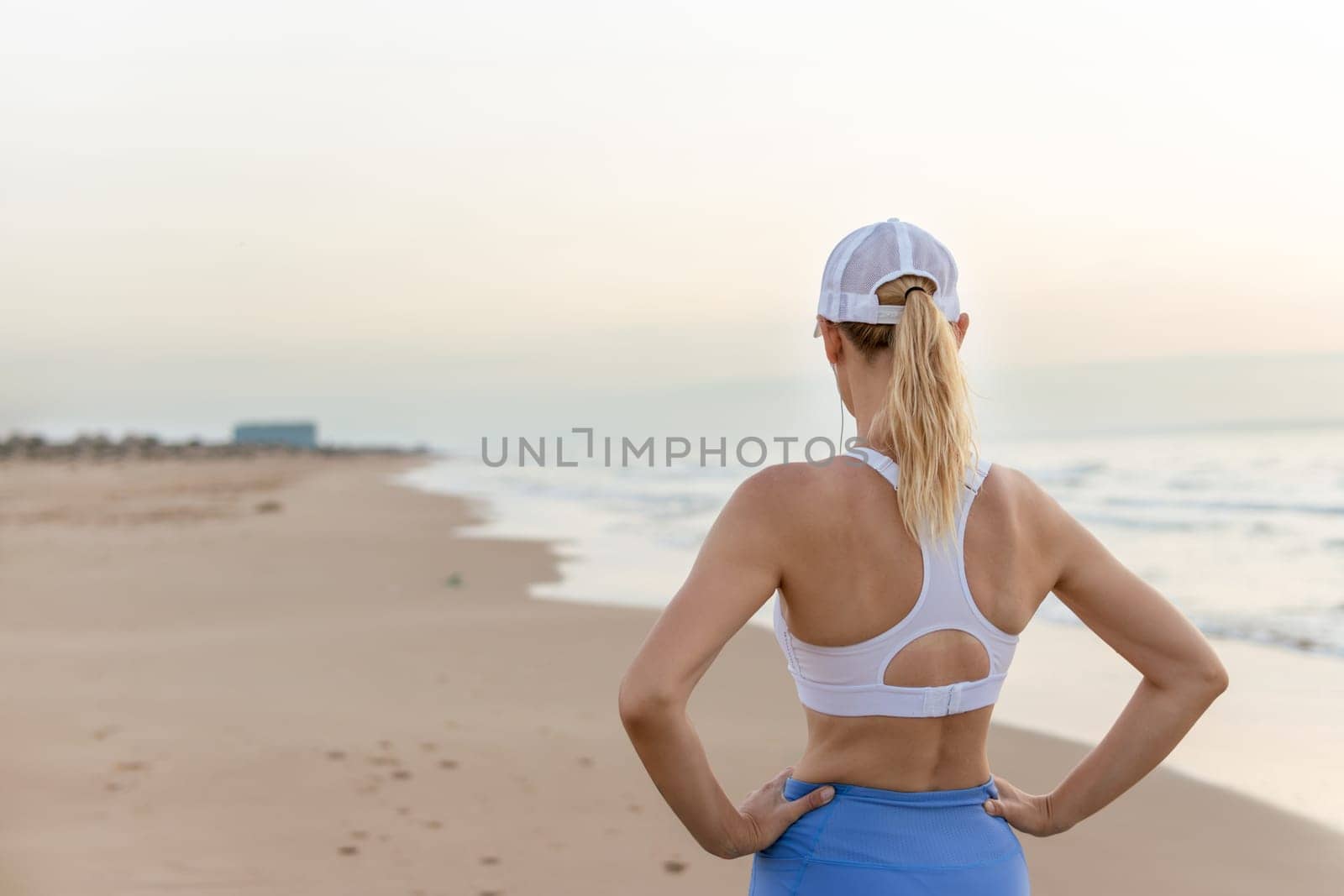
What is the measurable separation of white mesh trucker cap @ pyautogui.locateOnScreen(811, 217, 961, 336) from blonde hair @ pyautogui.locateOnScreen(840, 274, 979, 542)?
2 cm

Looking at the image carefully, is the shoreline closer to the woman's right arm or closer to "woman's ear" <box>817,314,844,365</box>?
the woman's right arm

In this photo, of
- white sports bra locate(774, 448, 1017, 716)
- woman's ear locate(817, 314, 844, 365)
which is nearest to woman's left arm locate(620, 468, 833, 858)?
white sports bra locate(774, 448, 1017, 716)

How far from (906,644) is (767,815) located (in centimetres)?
38

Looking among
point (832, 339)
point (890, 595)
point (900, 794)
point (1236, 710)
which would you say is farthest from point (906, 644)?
point (1236, 710)

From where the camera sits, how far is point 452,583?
11492 mm

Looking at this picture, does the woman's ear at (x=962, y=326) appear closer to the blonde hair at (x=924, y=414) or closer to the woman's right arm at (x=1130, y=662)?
the blonde hair at (x=924, y=414)

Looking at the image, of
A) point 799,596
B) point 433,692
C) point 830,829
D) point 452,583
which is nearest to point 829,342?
point 799,596

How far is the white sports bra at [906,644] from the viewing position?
1705 mm

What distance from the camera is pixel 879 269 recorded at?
1747 mm

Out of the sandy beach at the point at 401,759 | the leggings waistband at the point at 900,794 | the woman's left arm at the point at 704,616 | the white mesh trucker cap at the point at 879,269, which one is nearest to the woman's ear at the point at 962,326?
the white mesh trucker cap at the point at 879,269

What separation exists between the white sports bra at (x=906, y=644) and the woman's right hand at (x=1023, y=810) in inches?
8.2

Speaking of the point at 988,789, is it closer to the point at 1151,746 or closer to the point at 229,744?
the point at 1151,746

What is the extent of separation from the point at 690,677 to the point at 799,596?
208 mm

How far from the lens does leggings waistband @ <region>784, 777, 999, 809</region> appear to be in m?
1.78
